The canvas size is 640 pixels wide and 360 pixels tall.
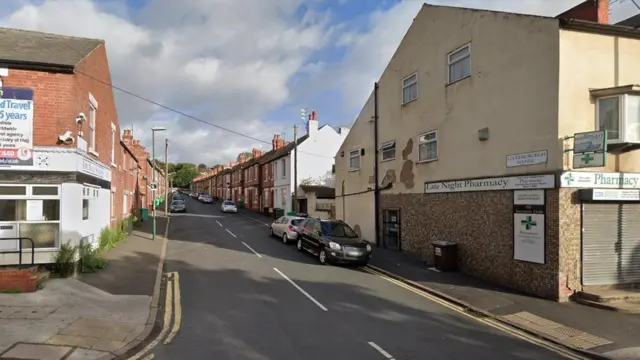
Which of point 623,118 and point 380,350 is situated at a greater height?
point 623,118

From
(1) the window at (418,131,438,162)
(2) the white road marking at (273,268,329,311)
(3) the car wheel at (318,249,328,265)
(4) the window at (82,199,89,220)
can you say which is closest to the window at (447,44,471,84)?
(1) the window at (418,131,438,162)

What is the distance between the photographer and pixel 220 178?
301 feet

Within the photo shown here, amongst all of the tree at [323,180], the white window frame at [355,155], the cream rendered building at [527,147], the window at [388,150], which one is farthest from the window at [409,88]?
the tree at [323,180]

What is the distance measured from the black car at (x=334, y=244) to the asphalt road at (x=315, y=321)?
524 mm

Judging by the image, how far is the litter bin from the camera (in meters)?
14.7

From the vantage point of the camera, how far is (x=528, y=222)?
39.1ft

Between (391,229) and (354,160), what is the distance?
531cm

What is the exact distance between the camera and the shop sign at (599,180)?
1106cm

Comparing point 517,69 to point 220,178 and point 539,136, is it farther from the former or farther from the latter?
point 220,178

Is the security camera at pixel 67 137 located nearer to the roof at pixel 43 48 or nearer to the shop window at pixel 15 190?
the shop window at pixel 15 190

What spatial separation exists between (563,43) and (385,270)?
8547 millimetres

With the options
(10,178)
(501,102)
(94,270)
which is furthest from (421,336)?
(10,178)

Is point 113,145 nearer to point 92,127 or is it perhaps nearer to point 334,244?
point 92,127

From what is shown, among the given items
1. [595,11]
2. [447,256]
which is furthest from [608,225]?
[595,11]
